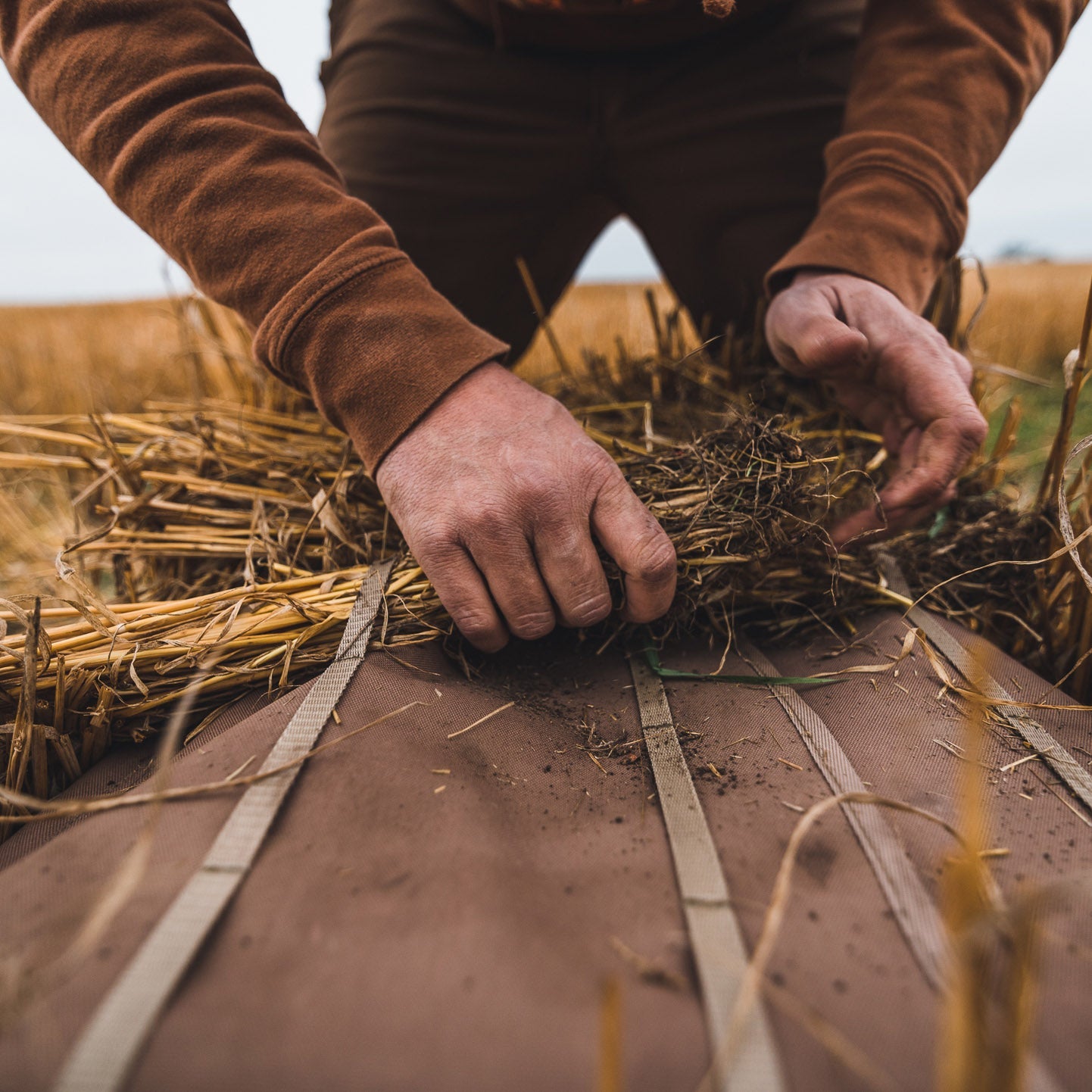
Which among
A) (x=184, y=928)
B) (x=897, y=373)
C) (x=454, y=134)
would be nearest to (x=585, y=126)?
(x=454, y=134)

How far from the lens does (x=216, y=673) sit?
3.22ft

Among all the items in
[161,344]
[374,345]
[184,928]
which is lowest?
[161,344]

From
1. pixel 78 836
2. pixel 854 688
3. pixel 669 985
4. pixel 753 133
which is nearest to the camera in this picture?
pixel 669 985

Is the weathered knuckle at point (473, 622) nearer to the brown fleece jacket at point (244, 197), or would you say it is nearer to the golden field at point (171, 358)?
the brown fleece jacket at point (244, 197)

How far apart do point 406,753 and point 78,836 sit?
0.34 meters

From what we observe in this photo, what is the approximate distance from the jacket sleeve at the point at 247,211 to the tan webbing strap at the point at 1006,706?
81 centimetres

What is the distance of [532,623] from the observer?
970mm

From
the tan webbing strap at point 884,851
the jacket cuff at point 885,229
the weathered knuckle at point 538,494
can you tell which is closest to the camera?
the tan webbing strap at point 884,851

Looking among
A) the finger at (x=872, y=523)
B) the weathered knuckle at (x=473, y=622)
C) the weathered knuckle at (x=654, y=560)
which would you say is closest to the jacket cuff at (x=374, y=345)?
the weathered knuckle at (x=473, y=622)

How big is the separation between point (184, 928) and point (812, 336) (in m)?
1.19

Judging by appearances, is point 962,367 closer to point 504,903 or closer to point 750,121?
point 750,121

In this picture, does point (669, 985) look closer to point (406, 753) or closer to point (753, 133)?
point (406, 753)

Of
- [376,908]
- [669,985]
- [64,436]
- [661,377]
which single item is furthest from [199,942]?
[661,377]

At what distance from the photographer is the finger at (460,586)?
94 centimetres
